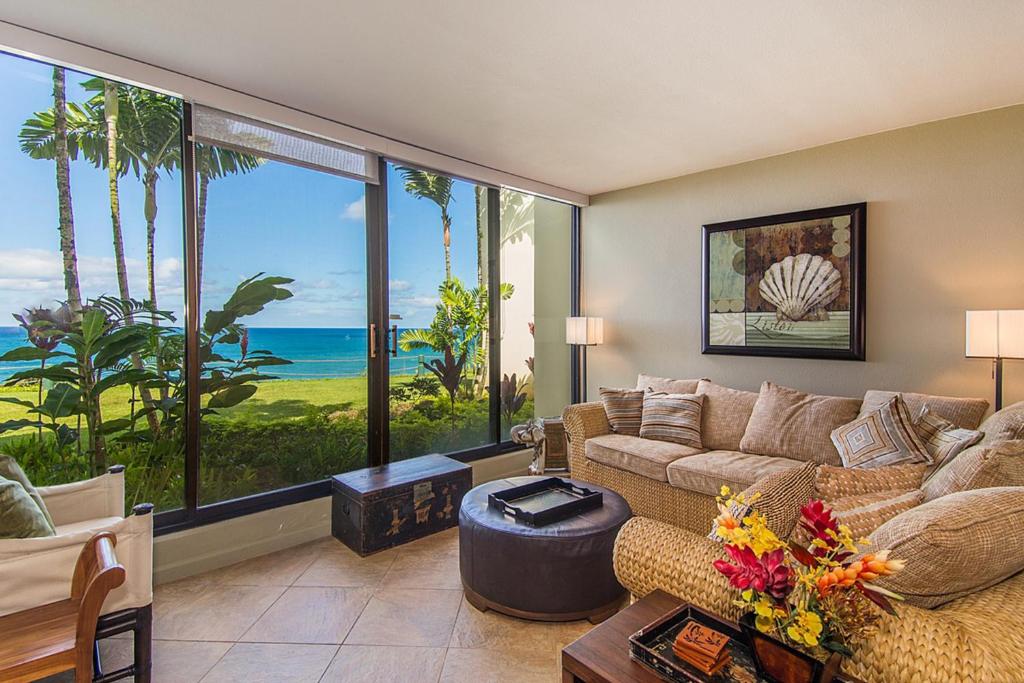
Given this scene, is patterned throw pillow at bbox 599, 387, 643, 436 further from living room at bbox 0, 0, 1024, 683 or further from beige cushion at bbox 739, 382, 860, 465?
beige cushion at bbox 739, 382, 860, 465

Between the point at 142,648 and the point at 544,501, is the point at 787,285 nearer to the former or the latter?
the point at 544,501

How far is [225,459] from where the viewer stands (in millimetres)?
2928

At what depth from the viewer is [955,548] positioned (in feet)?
3.42

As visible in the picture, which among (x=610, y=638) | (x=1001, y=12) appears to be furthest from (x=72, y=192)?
(x=1001, y=12)

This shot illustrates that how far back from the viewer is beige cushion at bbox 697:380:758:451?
342cm

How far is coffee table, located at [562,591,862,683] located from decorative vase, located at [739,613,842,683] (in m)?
0.08

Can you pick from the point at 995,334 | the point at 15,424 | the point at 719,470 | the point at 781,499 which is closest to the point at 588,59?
the point at 781,499

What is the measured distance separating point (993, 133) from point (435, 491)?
12.7 ft

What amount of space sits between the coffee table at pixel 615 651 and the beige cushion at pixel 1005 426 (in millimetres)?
1738

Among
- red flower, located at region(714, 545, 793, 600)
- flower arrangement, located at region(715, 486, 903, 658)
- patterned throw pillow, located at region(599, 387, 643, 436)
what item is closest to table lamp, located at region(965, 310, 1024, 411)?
patterned throw pillow, located at region(599, 387, 643, 436)

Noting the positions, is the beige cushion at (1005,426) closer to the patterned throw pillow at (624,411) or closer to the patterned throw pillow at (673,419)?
the patterned throw pillow at (673,419)

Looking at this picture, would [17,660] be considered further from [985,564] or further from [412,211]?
[412,211]

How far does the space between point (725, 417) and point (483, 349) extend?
1901mm

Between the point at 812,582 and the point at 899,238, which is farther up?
the point at 899,238
